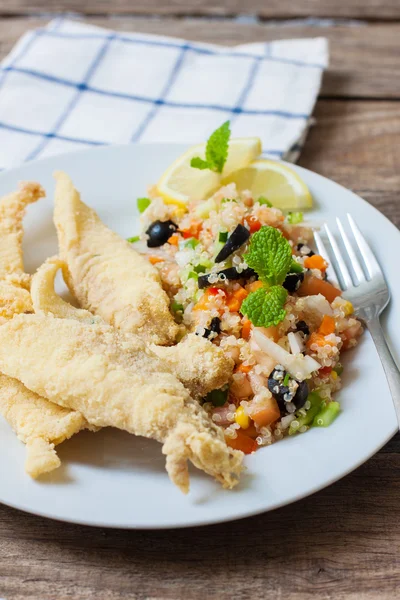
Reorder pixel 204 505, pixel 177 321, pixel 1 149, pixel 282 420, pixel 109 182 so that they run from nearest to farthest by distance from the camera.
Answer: pixel 204 505 → pixel 282 420 → pixel 177 321 → pixel 109 182 → pixel 1 149

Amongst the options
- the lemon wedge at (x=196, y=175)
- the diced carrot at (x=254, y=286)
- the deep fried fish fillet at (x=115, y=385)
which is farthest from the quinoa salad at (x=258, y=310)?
the deep fried fish fillet at (x=115, y=385)

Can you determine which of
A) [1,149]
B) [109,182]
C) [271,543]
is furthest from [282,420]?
[1,149]

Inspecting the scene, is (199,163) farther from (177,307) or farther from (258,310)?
(258,310)

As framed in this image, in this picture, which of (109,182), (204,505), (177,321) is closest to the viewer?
(204,505)

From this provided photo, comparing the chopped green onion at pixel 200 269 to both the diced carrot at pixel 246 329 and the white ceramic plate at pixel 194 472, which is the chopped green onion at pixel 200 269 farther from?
the white ceramic plate at pixel 194 472

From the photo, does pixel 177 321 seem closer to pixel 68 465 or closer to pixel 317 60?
pixel 68 465

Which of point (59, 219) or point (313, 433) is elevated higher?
point (59, 219)

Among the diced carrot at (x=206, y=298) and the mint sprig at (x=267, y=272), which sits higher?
the mint sprig at (x=267, y=272)
